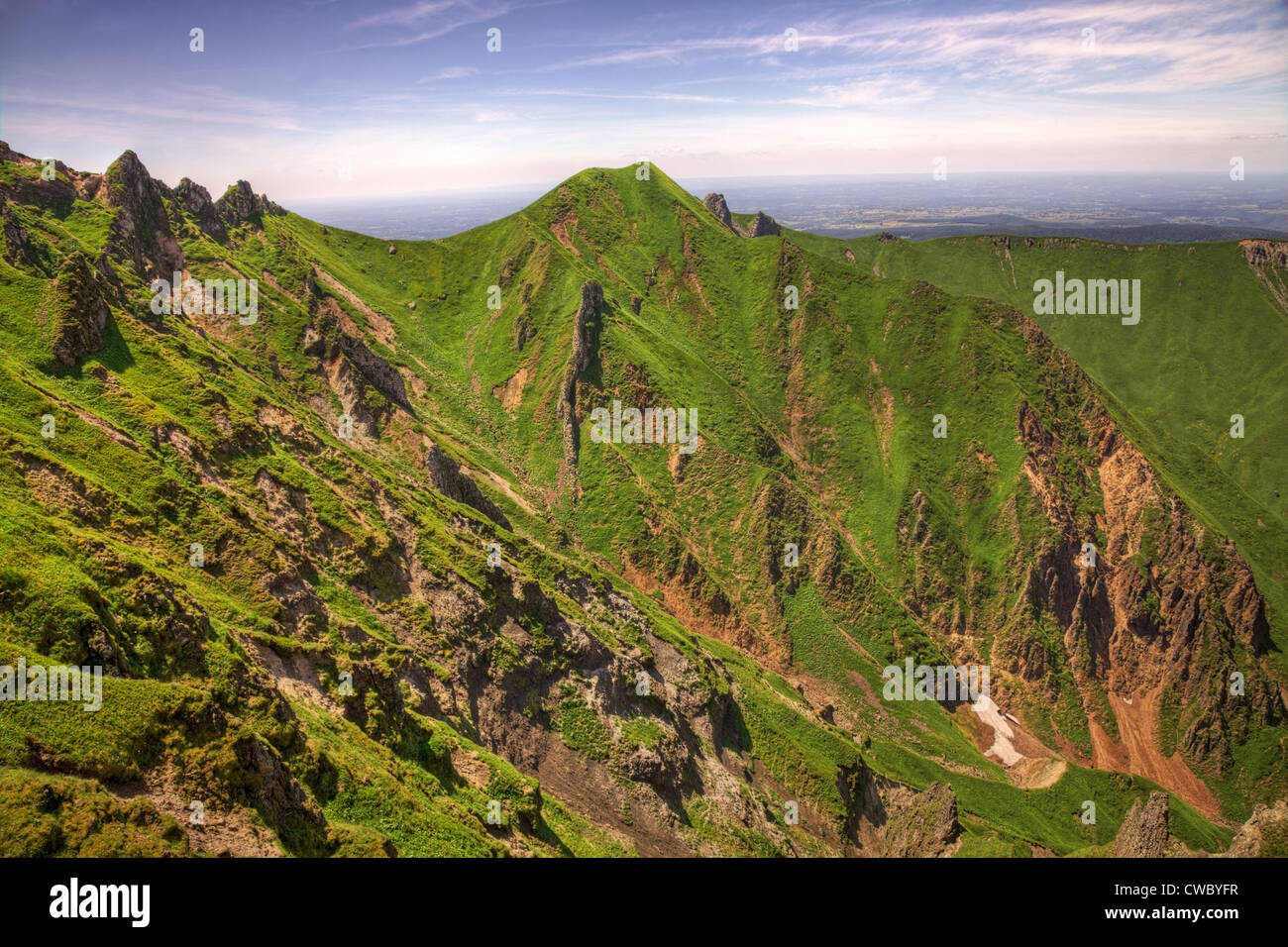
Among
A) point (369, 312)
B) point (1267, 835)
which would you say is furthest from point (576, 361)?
point (1267, 835)

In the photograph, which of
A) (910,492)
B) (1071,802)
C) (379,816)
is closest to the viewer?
(379,816)

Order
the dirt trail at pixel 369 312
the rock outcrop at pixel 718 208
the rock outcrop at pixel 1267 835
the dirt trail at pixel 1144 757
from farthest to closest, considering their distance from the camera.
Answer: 1. the rock outcrop at pixel 718 208
2. the dirt trail at pixel 369 312
3. the dirt trail at pixel 1144 757
4. the rock outcrop at pixel 1267 835

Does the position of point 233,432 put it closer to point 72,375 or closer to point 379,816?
point 72,375

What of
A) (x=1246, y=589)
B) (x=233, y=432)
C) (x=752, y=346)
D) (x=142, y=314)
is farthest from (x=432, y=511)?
(x=1246, y=589)

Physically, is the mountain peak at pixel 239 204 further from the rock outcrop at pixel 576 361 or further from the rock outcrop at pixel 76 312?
the rock outcrop at pixel 76 312

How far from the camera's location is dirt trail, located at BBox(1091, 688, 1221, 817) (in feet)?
287

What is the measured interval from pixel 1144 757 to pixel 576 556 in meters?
81.6

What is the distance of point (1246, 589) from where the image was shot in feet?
323

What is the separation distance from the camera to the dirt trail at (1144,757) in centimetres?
8738

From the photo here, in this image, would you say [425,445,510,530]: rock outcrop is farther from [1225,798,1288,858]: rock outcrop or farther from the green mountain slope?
the green mountain slope

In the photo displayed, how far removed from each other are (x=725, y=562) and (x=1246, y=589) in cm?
7639

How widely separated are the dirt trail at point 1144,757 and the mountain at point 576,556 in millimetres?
503

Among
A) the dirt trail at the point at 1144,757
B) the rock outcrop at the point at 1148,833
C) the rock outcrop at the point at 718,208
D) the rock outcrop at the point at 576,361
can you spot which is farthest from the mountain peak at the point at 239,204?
the dirt trail at the point at 1144,757

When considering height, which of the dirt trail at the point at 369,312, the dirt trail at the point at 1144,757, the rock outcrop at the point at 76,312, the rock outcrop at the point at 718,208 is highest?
the rock outcrop at the point at 718,208
